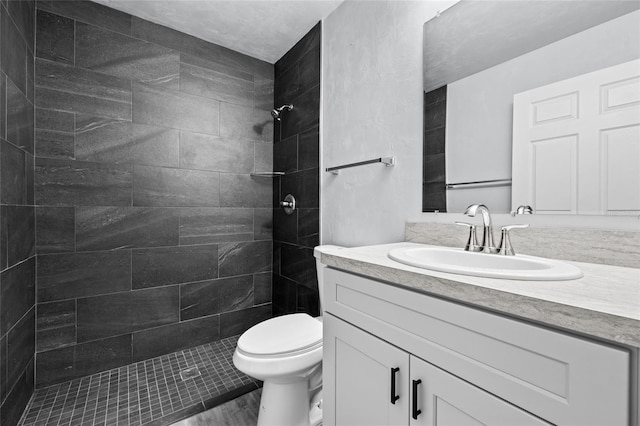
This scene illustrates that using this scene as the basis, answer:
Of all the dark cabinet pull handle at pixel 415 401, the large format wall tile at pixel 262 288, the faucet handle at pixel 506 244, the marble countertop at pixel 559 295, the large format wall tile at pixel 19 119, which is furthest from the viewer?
the large format wall tile at pixel 262 288

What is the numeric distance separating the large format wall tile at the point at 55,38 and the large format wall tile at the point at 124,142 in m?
0.36

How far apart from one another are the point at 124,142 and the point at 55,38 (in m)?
0.66

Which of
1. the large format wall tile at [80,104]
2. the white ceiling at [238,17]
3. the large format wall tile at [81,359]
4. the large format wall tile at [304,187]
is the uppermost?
the white ceiling at [238,17]

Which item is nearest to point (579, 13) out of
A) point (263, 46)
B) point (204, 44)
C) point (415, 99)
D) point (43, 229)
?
point (415, 99)

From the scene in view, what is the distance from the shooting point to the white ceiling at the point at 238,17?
6.03 feet

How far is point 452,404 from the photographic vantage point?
0.66 m

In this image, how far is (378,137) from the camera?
1.59 m

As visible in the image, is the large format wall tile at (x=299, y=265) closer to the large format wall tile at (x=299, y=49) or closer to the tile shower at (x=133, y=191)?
the tile shower at (x=133, y=191)

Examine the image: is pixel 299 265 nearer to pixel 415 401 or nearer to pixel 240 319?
pixel 240 319

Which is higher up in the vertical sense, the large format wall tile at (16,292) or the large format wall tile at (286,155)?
the large format wall tile at (286,155)

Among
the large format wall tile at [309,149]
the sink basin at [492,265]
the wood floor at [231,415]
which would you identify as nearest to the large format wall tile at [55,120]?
the large format wall tile at [309,149]

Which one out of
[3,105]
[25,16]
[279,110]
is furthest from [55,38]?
[279,110]

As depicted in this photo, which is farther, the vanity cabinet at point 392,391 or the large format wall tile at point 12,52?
the large format wall tile at point 12,52

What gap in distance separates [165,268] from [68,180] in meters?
0.78
